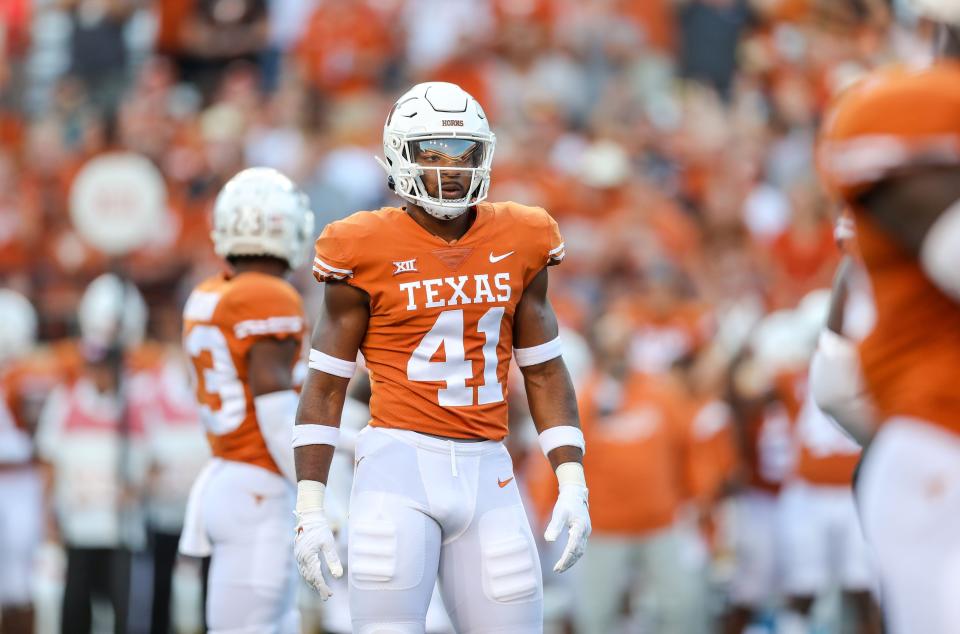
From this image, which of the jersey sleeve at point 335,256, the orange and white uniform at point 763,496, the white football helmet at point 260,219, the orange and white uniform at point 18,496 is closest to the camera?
the jersey sleeve at point 335,256

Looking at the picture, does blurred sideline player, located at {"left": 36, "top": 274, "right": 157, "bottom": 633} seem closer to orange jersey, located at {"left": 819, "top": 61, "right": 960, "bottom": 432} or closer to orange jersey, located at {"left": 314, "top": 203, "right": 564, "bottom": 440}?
orange jersey, located at {"left": 314, "top": 203, "right": 564, "bottom": 440}

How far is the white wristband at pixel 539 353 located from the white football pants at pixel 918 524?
1659 millimetres

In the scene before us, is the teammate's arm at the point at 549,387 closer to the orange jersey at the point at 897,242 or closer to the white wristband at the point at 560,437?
the white wristband at the point at 560,437

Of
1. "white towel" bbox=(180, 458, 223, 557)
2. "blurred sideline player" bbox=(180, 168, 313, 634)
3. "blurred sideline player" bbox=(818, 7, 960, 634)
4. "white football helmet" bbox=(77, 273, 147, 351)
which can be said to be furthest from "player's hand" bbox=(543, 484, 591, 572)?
"white football helmet" bbox=(77, 273, 147, 351)

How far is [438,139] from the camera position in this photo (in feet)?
15.3

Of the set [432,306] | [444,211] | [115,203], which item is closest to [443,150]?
[444,211]

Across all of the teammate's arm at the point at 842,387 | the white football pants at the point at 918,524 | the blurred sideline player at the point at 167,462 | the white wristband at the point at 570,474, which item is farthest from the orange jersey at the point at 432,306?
the blurred sideline player at the point at 167,462

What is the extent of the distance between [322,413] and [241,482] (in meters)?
0.90

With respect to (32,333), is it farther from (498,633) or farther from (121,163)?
(498,633)

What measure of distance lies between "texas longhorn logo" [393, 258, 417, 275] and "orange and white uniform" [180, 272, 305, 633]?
100cm

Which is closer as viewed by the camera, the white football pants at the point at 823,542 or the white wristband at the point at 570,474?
the white wristband at the point at 570,474

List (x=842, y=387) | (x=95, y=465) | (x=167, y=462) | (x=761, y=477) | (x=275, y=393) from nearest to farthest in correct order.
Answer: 1. (x=842, y=387)
2. (x=275, y=393)
3. (x=95, y=465)
4. (x=167, y=462)
5. (x=761, y=477)

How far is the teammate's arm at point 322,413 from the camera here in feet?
14.9

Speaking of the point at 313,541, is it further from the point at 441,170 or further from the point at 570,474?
the point at 441,170
